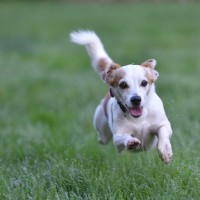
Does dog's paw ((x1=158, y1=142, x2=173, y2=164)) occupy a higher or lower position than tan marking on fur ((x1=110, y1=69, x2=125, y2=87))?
lower

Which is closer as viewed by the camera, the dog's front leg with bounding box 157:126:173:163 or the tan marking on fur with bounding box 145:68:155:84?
the dog's front leg with bounding box 157:126:173:163

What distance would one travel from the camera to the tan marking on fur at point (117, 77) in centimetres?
488

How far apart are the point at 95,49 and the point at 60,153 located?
1113mm

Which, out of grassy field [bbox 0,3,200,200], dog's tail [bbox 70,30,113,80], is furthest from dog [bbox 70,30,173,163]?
dog's tail [bbox 70,30,113,80]

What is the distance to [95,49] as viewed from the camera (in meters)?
6.45

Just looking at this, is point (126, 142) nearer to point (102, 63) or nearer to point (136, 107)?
point (136, 107)

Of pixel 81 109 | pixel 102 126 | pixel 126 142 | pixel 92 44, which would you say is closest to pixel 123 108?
pixel 126 142

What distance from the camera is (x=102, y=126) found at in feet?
19.5

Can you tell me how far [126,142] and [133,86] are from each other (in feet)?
1.40

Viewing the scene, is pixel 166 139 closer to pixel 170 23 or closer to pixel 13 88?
pixel 13 88

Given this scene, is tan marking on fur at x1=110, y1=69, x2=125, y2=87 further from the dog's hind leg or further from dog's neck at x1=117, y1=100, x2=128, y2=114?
the dog's hind leg

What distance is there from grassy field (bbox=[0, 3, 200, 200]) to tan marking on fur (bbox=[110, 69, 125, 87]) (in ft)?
1.72

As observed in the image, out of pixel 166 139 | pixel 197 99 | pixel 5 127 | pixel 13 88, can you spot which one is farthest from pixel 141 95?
pixel 13 88

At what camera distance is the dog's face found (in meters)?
4.74
